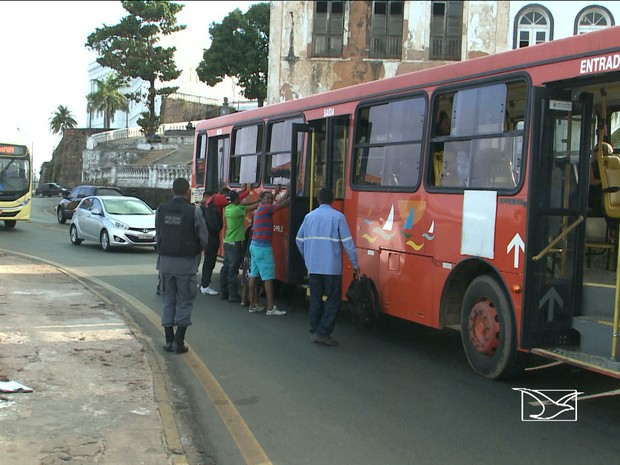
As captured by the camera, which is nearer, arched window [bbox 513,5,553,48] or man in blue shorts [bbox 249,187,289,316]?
man in blue shorts [bbox 249,187,289,316]

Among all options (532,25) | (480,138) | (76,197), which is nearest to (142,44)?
(76,197)

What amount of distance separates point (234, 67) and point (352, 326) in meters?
42.4

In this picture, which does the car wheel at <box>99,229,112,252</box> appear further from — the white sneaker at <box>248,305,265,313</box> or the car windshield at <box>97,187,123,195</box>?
the car windshield at <box>97,187,123,195</box>

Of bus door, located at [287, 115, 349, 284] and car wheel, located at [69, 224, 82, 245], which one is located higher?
bus door, located at [287, 115, 349, 284]

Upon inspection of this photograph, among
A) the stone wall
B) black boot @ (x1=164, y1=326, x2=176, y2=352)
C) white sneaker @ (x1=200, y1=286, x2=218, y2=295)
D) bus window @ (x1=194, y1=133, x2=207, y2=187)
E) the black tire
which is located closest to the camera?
the black tire

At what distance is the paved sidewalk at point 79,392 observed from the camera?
4.62 m

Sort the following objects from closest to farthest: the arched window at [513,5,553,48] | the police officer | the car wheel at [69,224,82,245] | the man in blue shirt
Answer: the police officer, the man in blue shirt, the car wheel at [69,224,82,245], the arched window at [513,5,553,48]

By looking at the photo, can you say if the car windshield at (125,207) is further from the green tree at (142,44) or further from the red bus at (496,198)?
the green tree at (142,44)

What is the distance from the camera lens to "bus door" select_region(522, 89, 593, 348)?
602 cm

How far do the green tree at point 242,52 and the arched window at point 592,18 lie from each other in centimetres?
2607

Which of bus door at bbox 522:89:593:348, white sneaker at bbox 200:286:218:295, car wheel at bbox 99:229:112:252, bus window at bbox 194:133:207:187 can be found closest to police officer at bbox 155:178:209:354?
bus door at bbox 522:89:593:348

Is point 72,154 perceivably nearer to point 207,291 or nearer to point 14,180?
point 14,180

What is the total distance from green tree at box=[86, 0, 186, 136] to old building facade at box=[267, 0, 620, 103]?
85.6 feet

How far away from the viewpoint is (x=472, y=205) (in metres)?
6.76
